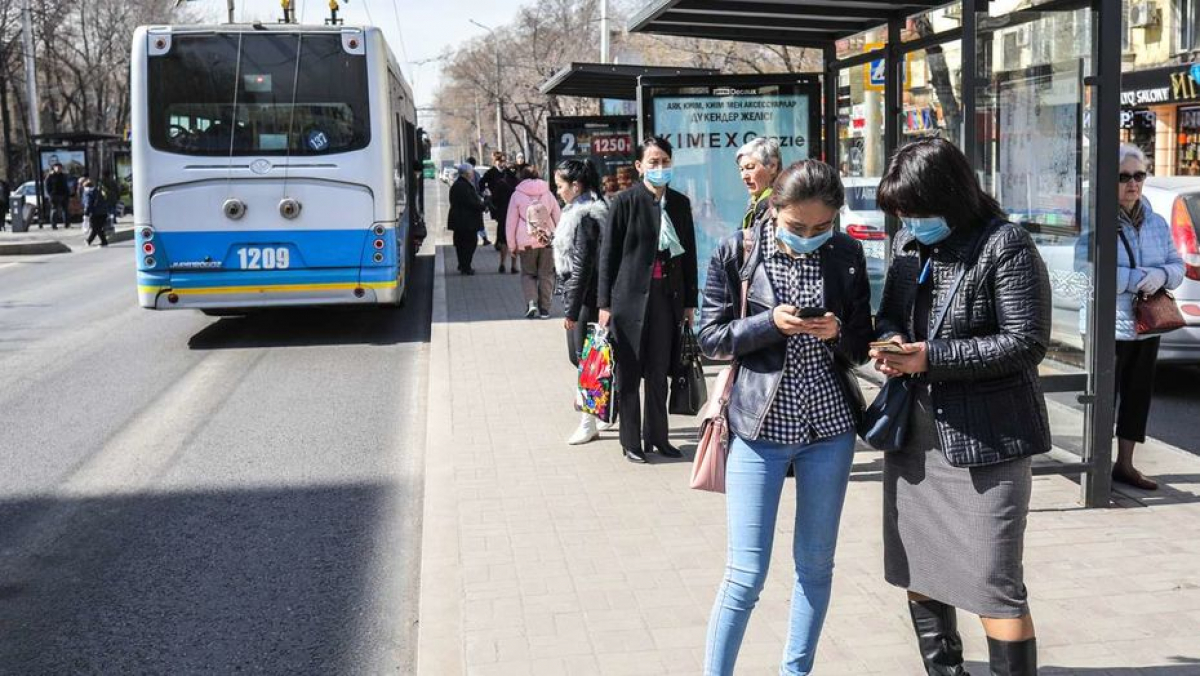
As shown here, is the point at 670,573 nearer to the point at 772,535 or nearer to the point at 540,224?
the point at 772,535

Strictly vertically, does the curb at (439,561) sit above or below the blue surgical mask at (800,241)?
below

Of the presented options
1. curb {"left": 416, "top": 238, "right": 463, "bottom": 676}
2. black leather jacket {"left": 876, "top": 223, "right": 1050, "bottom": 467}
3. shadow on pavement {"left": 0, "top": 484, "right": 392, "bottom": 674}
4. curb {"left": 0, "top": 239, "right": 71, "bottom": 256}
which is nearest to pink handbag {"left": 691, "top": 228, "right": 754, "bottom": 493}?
black leather jacket {"left": 876, "top": 223, "right": 1050, "bottom": 467}

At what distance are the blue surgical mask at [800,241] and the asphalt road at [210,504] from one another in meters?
2.19

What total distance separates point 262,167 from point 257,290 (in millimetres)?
1257

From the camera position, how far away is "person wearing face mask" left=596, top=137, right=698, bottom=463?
7.32 meters

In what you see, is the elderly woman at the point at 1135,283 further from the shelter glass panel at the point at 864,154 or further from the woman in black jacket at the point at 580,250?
the woman in black jacket at the point at 580,250

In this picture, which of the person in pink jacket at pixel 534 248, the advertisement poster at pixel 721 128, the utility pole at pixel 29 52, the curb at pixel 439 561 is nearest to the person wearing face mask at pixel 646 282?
the curb at pixel 439 561

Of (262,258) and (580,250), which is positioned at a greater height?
(580,250)

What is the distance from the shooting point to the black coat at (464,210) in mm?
19734

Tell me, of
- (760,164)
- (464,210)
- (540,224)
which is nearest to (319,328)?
(540,224)

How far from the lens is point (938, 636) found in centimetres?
391

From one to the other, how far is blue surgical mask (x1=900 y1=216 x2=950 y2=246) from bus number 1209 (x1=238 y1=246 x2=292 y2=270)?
34.3 ft

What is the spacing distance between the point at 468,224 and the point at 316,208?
6619mm

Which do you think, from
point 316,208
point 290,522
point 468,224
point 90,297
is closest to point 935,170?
point 290,522
